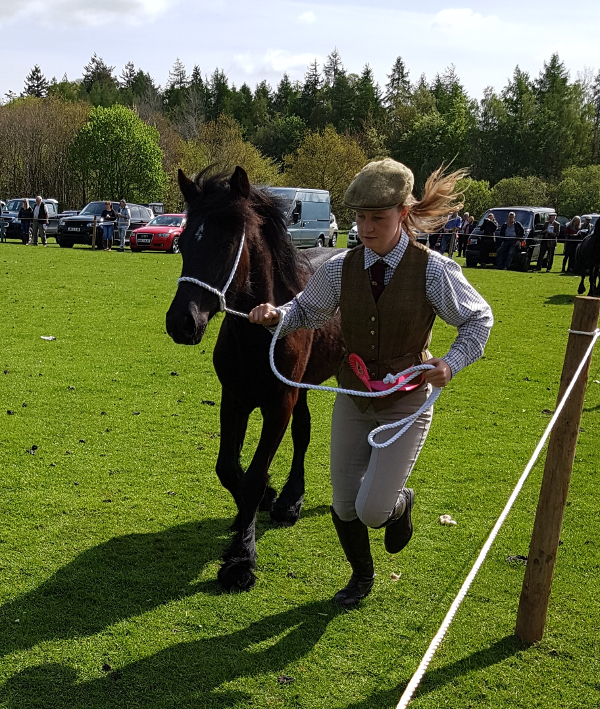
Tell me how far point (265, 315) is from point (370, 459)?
90 cm

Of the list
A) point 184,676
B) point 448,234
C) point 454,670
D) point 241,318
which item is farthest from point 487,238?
point 184,676

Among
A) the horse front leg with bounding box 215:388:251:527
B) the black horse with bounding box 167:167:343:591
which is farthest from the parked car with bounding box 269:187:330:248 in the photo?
the horse front leg with bounding box 215:388:251:527

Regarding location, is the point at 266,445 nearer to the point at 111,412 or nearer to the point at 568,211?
the point at 111,412

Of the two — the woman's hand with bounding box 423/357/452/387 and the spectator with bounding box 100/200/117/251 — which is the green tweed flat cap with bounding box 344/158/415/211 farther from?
the spectator with bounding box 100/200/117/251

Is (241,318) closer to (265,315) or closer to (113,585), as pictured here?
(265,315)

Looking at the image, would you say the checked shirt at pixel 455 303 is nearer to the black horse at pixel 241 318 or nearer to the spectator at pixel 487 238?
the black horse at pixel 241 318

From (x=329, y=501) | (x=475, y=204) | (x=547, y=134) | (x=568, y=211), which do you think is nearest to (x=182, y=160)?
(x=475, y=204)

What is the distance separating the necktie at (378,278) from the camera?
3357 millimetres

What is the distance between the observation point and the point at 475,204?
5650 centimetres

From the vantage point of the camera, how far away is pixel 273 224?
4496 mm

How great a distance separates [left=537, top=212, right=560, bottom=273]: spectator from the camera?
26.8 metres

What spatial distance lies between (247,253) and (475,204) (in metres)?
55.5

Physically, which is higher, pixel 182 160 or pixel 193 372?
pixel 182 160

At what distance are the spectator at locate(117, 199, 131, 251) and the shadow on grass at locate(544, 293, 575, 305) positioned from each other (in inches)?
679
